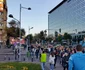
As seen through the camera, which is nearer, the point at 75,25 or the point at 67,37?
the point at 67,37

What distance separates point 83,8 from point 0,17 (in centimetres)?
4687

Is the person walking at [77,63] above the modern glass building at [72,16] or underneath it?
underneath

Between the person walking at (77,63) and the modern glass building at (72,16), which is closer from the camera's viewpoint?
the person walking at (77,63)

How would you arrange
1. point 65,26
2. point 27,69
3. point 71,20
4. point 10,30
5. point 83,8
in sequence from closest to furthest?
point 27,69 < point 10,30 < point 83,8 < point 71,20 < point 65,26

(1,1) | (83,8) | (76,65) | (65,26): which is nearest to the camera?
(76,65)

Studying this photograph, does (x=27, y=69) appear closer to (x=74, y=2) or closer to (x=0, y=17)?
(x=0, y=17)

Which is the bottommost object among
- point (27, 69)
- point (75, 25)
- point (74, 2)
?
point (27, 69)

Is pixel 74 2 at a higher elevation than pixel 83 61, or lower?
higher

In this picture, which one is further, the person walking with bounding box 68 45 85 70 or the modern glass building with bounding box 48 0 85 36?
the modern glass building with bounding box 48 0 85 36

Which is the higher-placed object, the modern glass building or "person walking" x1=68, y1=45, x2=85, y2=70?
the modern glass building

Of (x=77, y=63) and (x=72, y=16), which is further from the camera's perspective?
(x=72, y=16)

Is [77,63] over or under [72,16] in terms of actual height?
under

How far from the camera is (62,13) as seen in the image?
197m

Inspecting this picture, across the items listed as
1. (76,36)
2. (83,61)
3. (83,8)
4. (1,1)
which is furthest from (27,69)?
(76,36)
